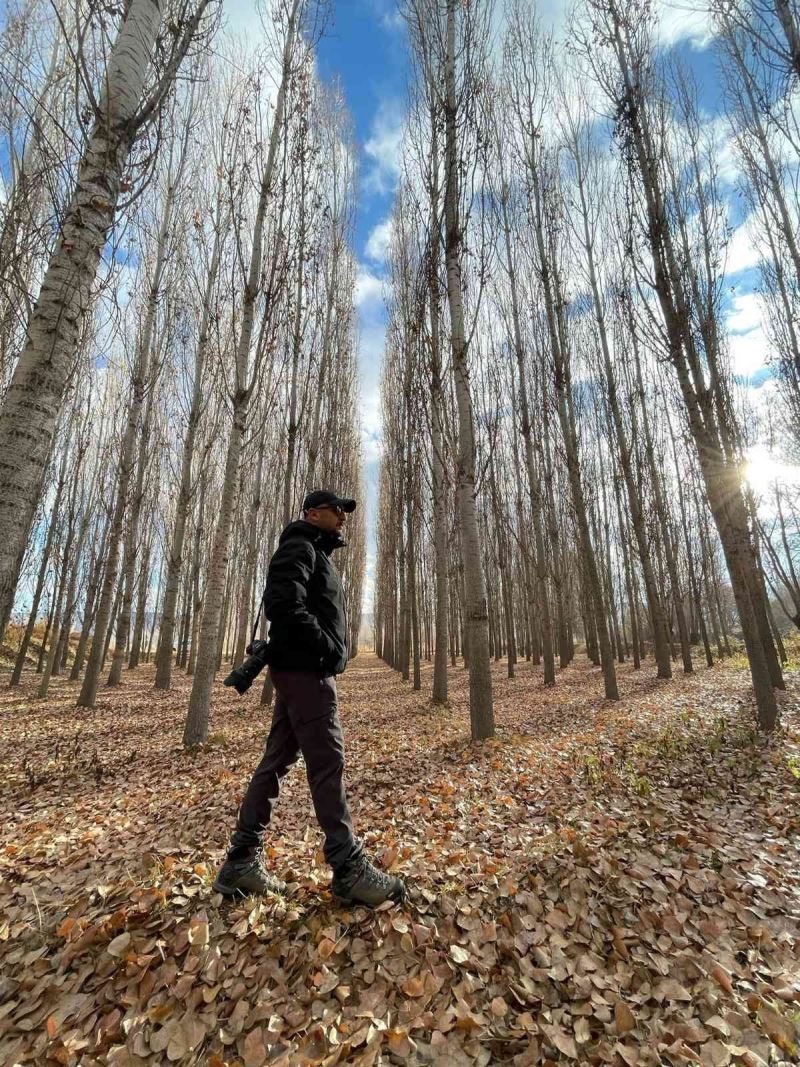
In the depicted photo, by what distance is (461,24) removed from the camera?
707 centimetres

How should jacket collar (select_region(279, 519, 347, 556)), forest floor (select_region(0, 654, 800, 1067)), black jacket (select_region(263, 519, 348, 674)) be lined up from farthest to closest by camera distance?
jacket collar (select_region(279, 519, 347, 556))
black jacket (select_region(263, 519, 348, 674))
forest floor (select_region(0, 654, 800, 1067))

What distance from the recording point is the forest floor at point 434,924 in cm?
190

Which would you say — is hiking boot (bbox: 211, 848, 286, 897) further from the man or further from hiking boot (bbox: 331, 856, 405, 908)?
hiking boot (bbox: 331, 856, 405, 908)

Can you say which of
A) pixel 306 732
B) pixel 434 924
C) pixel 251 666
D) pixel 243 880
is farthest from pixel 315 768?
pixel 434 924

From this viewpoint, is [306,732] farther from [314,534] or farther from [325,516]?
[325,516]

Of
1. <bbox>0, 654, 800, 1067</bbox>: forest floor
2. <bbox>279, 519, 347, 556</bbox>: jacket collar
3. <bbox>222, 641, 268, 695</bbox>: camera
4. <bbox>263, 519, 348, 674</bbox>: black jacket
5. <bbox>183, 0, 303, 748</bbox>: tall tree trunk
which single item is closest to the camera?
<bbox>0, 654, 800, 1067</bbox>: forest floor

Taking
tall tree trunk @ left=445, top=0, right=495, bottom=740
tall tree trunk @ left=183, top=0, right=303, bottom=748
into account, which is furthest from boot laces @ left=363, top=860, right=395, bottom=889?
tall tree trunk @ left=183, top=0, right=303, bottom=748

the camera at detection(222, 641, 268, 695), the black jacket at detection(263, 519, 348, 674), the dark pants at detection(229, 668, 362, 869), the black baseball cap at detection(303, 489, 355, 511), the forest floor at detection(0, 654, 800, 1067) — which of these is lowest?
the forest floor at detection(0, 654, 800, 1067)

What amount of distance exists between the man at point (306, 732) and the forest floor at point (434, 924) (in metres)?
0.16

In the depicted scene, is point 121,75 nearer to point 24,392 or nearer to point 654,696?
point 24,392

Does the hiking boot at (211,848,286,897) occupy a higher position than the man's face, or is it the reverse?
the man's face

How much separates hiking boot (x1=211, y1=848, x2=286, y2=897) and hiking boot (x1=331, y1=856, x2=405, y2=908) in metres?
0.39

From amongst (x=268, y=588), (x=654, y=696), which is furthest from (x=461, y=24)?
(x=654, y=696)

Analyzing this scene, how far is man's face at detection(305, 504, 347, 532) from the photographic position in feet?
9.65
